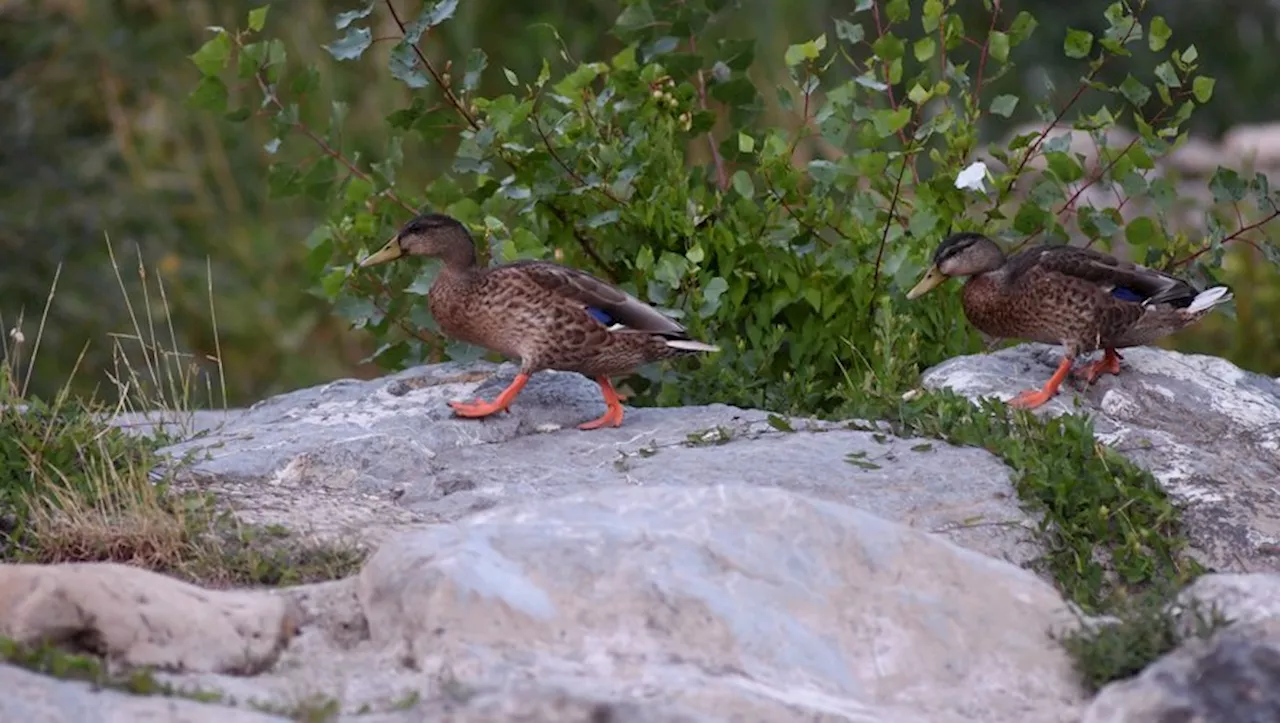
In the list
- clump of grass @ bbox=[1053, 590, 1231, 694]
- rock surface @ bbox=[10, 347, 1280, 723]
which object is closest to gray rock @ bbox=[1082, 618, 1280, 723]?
rock surface @ bbox=[10, 347, 1280, 723]

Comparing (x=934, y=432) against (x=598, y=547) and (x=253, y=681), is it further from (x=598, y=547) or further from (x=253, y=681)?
(x=253, y=681)

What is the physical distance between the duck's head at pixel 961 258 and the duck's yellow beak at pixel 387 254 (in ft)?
6.04

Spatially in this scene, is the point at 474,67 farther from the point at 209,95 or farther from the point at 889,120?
the point at 889,120

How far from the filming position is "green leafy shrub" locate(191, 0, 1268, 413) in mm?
7137

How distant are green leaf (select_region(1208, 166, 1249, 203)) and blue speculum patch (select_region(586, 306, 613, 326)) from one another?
2351mm

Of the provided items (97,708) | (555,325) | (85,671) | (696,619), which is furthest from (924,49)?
(97,708)

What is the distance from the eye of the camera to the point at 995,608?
4543 mm

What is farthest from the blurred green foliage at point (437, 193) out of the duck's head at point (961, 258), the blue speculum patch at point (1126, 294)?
the blue speculum patch at point (1126, 294)

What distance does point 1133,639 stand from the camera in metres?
4.35

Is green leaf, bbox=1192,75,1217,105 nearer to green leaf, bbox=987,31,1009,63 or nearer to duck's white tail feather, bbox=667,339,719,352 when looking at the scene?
green leaf, bbox=987,31,1009,63

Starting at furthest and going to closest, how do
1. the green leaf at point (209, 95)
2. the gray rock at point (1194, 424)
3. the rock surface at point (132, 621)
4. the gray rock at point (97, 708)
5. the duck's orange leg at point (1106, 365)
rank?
1. the green leaf at point (209, 95)
2. the duck's orange leg at point (1106, 365)
3. the gray rock at point (1194, 424)
4. the rock surface at point (132, 621)
5. the gray rock at point (97, 708)

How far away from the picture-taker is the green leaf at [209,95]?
7.49 metres

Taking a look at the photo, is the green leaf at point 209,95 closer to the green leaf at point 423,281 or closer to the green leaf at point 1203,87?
the green leaf at point 423,281

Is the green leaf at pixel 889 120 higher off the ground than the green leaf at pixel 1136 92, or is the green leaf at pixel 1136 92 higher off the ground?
the green leaf at pixel 1136 92
